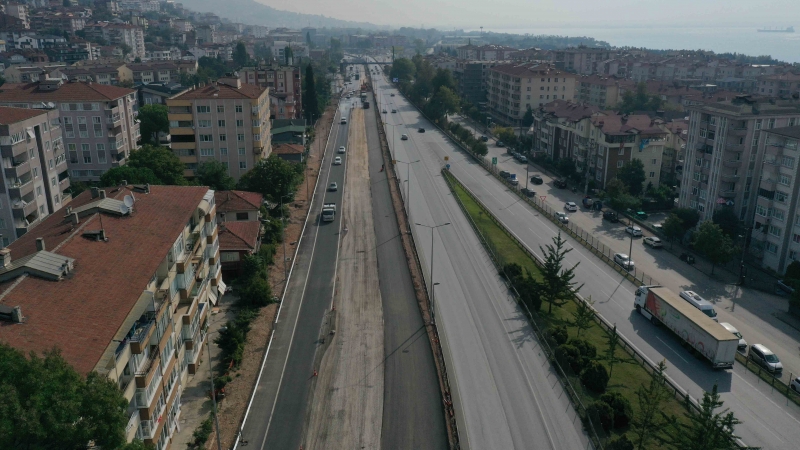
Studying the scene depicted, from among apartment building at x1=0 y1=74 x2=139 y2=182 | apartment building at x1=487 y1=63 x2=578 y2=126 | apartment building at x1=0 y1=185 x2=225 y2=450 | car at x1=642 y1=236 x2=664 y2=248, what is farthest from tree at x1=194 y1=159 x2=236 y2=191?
apartment building at x1=487 y1=63 x2=578 y2=126

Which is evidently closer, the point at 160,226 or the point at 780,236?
the point at 160,226

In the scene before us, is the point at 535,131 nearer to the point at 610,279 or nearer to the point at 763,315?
the point at 610,279

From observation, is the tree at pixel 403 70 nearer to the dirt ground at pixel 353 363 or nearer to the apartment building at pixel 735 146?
the apartment building at pixel 735 146

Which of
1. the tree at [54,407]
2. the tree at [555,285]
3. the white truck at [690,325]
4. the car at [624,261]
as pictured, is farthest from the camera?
the car at [624,261]

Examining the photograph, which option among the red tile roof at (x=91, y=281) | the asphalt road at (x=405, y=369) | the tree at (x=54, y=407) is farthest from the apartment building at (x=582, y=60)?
the tree at (x=54, y=407)

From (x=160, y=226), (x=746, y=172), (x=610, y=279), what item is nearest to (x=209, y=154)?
(x=160, y=226)

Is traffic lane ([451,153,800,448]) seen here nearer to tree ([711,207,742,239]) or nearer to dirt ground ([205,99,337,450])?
tree ([711,207,742,239])
